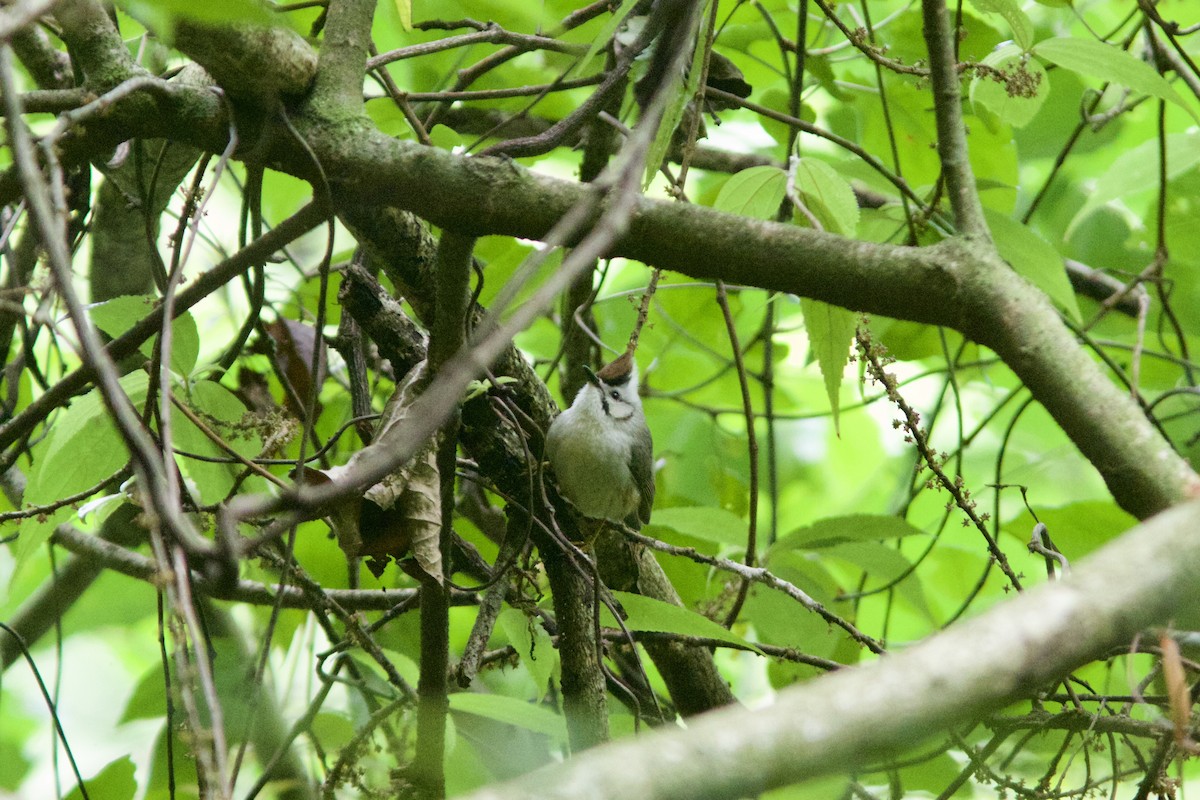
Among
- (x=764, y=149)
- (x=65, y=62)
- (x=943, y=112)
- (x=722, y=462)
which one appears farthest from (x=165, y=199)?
(x=764, y=149)

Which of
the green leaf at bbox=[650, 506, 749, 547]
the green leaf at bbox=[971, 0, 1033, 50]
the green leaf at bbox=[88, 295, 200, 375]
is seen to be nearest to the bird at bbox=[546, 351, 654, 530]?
the green leaf at bbox=[650, 506, 749, 547]

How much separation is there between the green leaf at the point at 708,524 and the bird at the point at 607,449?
164 mm

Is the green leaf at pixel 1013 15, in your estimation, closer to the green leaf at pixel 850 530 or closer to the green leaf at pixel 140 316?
the green leaf at pixel 850 530

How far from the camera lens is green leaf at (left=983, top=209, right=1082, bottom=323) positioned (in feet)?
6.43

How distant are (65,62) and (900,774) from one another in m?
2.27

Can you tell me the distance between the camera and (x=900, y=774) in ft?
7.28

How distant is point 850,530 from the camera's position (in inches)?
86.8

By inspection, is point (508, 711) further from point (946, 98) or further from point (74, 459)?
point (946, 98)

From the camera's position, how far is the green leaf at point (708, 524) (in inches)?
90.7

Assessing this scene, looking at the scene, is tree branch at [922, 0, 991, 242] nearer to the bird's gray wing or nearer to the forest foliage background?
the forest foliage background

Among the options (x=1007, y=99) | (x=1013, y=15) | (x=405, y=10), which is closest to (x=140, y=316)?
(x=405, y=10)

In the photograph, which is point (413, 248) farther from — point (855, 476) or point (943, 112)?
point (855, 476)

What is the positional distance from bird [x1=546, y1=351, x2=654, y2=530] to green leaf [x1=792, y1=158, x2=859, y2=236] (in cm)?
58

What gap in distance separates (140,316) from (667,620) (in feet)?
3.71
